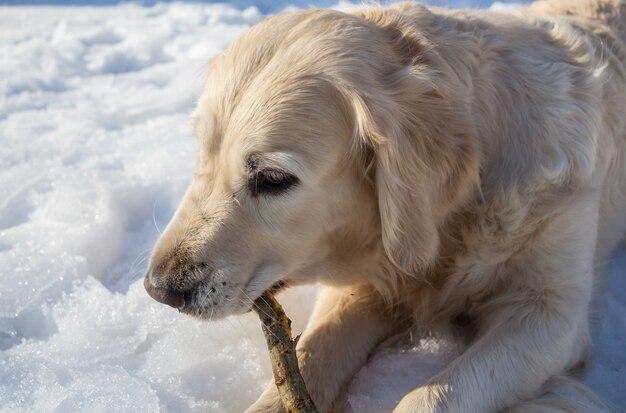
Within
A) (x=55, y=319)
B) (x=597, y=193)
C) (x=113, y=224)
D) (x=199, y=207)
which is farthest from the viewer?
(x=113, y=224)

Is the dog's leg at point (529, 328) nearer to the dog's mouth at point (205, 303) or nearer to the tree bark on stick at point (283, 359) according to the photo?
the tree bark on stick at point (283, 359)

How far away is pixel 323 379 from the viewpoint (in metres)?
3.06

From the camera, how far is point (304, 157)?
2.62 metres

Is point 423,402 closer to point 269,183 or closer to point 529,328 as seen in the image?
point 529,328

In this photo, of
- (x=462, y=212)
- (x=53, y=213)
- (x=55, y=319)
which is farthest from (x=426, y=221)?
(x=53, y=213)

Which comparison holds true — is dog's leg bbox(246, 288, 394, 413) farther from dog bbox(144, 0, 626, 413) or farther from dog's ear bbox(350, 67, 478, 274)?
dog's ear bbox(350, 67, 478, 274)

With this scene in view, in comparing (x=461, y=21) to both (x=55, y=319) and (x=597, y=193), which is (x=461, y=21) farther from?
(x=55, y=319)

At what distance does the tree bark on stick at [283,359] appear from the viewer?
2664 millimetres

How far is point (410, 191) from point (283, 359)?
29.5 inches

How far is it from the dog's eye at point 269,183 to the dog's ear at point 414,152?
0.31 m

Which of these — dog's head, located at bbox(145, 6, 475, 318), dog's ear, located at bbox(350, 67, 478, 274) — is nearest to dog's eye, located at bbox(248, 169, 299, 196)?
dog's head, located at bbox(145, 6, 475, 318)

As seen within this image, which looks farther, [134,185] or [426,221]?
[134,185]

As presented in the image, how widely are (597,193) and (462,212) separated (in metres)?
0.64

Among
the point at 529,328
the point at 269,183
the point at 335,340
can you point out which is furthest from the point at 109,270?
the point at 529,328
